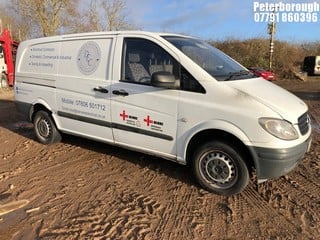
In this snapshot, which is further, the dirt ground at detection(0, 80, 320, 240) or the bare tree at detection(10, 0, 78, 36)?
the bare tree at detection(10, 0, 78, 36)

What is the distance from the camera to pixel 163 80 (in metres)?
4.23

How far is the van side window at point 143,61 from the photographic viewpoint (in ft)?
14.8

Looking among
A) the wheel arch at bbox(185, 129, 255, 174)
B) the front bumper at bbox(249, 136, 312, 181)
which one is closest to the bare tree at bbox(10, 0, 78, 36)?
the wheel arch at bbox(185, 129, 255, 174)

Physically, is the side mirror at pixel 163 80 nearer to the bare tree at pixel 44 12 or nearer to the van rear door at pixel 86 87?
the van rear door at pixel 86 87

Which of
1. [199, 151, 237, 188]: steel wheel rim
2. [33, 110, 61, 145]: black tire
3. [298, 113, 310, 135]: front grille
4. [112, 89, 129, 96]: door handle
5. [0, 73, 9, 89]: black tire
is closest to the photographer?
[298, 113, 310, 135]: front grille

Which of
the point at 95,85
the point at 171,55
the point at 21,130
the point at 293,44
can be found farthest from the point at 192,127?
the point at 293,44

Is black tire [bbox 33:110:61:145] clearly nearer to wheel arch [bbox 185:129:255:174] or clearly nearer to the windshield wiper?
wheel arch [bbox 185:129:255:174]

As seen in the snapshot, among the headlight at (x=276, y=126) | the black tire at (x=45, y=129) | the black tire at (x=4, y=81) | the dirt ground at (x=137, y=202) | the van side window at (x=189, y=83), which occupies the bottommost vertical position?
the black tire at (x=4, y=81)

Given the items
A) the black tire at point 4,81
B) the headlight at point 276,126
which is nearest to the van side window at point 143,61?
the headlight at point 276,126

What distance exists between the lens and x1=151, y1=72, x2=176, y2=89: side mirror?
4.24 metres

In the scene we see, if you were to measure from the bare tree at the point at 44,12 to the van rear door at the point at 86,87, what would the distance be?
84.3 feet

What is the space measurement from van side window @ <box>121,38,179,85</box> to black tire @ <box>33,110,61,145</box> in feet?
6.83

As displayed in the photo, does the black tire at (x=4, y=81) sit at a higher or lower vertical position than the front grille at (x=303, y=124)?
lower

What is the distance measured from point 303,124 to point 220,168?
44.8 inches
